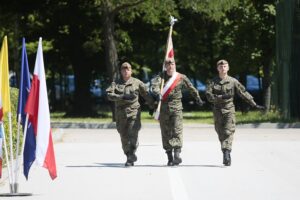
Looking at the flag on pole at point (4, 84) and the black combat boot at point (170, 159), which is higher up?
the flag on pole at point (4, 84)

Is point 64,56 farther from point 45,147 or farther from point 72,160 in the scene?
point 45,147

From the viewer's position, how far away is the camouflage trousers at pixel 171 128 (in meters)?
16.0

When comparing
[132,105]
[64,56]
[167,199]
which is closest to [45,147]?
[167,199]

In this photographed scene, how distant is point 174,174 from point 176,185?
5.31ft

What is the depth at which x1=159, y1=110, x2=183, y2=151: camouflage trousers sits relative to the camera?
52.5ft

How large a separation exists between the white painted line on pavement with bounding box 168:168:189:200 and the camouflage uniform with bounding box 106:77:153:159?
106 centimetres

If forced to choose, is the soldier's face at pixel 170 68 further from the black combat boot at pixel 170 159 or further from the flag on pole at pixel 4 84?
the flag on pole at pixel 4 84

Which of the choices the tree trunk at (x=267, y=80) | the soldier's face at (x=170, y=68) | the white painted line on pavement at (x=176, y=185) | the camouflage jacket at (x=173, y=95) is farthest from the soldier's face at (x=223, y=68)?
the tree trunk at (x=267, y=80)

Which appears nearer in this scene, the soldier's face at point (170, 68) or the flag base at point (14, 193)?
the flag base at point (14, 193)

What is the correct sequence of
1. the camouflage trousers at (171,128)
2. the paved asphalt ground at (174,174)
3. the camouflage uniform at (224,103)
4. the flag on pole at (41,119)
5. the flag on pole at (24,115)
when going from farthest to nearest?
the camouflage uniform at (224,103) → the camouflage trousers at (171,128) → the paved asphalt ground at (174,174) → the flag on pole at (24,115) → the flag on pole at (41,119)

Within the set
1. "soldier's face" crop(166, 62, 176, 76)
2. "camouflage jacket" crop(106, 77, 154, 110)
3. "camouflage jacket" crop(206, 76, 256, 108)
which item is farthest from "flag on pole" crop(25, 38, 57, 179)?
"camouflage jacket" crop(206, 76, 256, 108)

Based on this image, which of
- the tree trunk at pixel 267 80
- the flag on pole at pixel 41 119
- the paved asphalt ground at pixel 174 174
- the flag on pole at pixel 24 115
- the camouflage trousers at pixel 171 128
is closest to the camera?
the flag on pole at pixel 41 119

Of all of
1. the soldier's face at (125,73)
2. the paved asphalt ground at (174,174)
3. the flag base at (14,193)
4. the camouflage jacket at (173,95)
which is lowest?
the paved asphalt ground at (174,174)

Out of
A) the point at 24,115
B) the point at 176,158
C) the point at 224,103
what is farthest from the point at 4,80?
the point at 224,103
